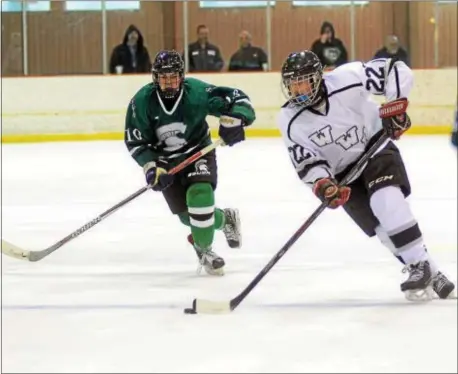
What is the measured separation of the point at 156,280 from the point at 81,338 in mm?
564

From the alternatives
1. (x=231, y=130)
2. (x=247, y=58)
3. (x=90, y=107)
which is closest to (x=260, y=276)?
(x=231, y=130)

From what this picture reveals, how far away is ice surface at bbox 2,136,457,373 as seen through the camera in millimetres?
1767

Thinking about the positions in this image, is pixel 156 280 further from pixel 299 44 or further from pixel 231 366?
pixel 299 44

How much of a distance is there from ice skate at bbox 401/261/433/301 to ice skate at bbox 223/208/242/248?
0.59m

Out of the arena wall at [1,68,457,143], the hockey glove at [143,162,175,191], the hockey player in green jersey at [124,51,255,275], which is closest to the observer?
the hockey player in green jersey at [124,51,255,275]

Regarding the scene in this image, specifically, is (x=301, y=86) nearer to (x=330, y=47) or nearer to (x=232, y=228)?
(x=330, y=47)

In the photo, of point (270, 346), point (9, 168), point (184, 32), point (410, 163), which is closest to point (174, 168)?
point (184, 32)

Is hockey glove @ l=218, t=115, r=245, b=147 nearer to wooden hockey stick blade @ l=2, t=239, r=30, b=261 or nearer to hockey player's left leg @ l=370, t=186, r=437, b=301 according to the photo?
hockey player's left leg @ l=370, t=186, r=437, b=301

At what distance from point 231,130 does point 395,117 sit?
37 centimetres

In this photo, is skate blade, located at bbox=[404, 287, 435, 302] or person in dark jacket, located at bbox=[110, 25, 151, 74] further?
skate blade, located at bbox=[404, 287, 435, 302]

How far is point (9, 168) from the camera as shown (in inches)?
169

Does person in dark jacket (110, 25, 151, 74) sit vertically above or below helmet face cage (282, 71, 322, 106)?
above

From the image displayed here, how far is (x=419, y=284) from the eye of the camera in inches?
85.5

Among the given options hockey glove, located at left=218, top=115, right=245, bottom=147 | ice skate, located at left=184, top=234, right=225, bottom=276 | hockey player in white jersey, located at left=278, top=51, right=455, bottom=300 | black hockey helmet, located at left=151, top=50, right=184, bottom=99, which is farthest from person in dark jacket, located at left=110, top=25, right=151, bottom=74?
ice skate, located at left=184, top=234, right=225, bottom=276
